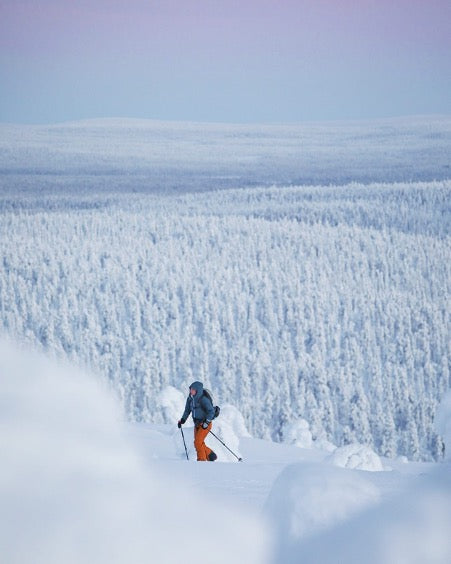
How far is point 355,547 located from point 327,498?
241mm

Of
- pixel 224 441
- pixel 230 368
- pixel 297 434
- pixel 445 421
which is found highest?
pixel 445 421

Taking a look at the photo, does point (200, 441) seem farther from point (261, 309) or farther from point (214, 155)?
point (214, 155)

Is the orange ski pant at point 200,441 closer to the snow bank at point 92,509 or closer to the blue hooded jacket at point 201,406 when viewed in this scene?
the blue hooded jacket at point 201,406

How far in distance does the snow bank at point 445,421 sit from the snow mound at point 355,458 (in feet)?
5.68

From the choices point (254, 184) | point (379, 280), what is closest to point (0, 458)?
point (379, 280)

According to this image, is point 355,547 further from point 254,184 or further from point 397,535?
point 254,184

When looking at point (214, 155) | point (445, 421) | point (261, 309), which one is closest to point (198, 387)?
point (445, 421)

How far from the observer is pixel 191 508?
10.3ft

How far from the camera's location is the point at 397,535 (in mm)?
2197

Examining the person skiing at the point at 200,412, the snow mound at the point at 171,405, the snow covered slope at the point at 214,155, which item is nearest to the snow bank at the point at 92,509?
the person skiing at the point at 200,412

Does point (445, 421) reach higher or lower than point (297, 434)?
higher

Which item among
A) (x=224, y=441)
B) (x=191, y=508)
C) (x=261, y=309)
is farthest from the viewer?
(x=261, y=309)

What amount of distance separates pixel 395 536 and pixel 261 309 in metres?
12.8

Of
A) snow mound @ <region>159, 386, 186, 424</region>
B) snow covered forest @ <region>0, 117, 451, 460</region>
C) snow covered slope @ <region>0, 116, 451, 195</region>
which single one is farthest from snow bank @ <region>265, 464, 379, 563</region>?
snow covered slope @ <region>0, 116, 451, 195</region>
